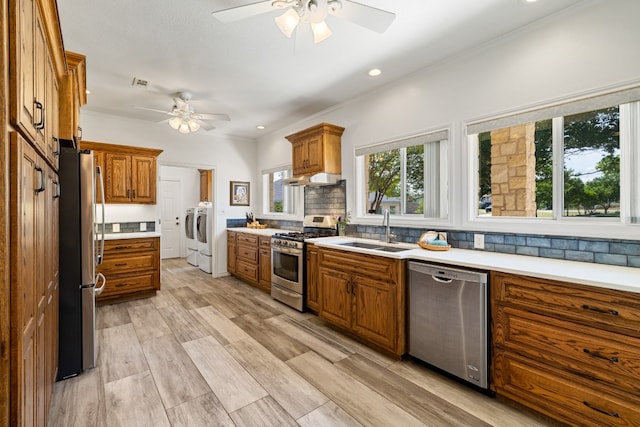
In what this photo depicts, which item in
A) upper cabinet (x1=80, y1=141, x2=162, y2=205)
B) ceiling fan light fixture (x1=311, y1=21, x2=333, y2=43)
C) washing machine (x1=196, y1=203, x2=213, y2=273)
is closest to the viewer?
ceiling fan light fixture (x1=311, y1=21, x2=333, y2=43)

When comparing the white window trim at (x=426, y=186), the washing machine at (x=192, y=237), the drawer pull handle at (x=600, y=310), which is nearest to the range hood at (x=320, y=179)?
the white window trim at (x=426, y=186)

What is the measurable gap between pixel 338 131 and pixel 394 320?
2.47m

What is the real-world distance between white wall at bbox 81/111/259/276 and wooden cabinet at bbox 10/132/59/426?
3326 mm

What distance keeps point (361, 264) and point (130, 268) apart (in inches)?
130

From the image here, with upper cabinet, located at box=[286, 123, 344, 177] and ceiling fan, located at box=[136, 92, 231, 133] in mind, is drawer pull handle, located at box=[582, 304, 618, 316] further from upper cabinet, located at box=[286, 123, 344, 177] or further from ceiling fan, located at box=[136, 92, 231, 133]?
ceiling fan, located at box=[136, 92, 231, 133]

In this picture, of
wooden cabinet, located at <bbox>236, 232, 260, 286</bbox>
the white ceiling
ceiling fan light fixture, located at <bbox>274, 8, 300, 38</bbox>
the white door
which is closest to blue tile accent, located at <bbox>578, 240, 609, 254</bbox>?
the white ceiling

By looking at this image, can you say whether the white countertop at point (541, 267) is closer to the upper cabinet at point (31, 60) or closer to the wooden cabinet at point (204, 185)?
the upper cabinet at point (31, 60)

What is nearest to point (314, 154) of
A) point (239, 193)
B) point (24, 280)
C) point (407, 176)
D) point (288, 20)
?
point (407, 176)

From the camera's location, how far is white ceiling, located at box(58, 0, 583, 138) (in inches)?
82.3

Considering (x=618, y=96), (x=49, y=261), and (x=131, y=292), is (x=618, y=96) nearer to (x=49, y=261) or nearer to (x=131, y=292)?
(x=49, y=261)

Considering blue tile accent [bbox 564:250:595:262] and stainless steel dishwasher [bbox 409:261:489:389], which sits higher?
blue tile accent [bbox 564:250:595:262]

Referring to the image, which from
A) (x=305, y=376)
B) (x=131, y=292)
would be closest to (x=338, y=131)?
(x=305, y=376)

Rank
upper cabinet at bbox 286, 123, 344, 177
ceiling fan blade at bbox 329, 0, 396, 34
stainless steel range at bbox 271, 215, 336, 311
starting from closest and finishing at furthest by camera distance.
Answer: ceiling fan blade at bbox 329, 0, 396, 34, stainless steel range at bbox 271, 215, 336, 311, upper cabinet at bbox 286, 123, 344, 177

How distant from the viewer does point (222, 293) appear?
4348 mm
